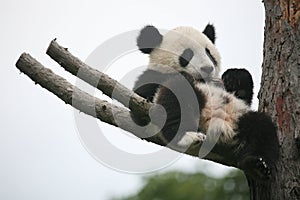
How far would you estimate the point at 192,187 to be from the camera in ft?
54.6

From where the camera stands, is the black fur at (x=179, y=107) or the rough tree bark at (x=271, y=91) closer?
the rough tree bark at (x=271, y=91)

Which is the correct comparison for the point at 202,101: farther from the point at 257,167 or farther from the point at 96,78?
the point at 96,78

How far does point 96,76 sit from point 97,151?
1.26 m

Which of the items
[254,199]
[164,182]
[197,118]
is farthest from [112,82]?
[164,182]

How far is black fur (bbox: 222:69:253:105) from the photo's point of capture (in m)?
6.11

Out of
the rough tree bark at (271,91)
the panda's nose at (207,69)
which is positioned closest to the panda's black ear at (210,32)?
the panda's nose at (207,69)

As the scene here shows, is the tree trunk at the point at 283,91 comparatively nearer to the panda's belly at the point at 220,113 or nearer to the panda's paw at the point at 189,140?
the panda's belly at the point at 220,113

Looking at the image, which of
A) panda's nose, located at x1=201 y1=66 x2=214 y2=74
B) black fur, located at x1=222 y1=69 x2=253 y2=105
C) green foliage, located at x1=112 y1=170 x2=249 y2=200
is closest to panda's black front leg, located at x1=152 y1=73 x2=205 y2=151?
black fur, located at x1=222 y1=69 x2=253 y2=105

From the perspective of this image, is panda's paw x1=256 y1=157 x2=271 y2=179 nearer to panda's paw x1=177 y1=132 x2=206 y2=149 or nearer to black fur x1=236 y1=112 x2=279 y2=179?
black fur x1=236 y1=112 x2=279 y2=179

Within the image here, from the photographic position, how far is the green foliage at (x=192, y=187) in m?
16.3

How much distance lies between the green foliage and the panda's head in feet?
31.5

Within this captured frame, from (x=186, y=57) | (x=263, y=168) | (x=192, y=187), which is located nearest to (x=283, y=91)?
(x=263, y=168)

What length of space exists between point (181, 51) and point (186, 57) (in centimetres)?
14

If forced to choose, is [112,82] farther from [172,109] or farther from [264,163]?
[264,163]
